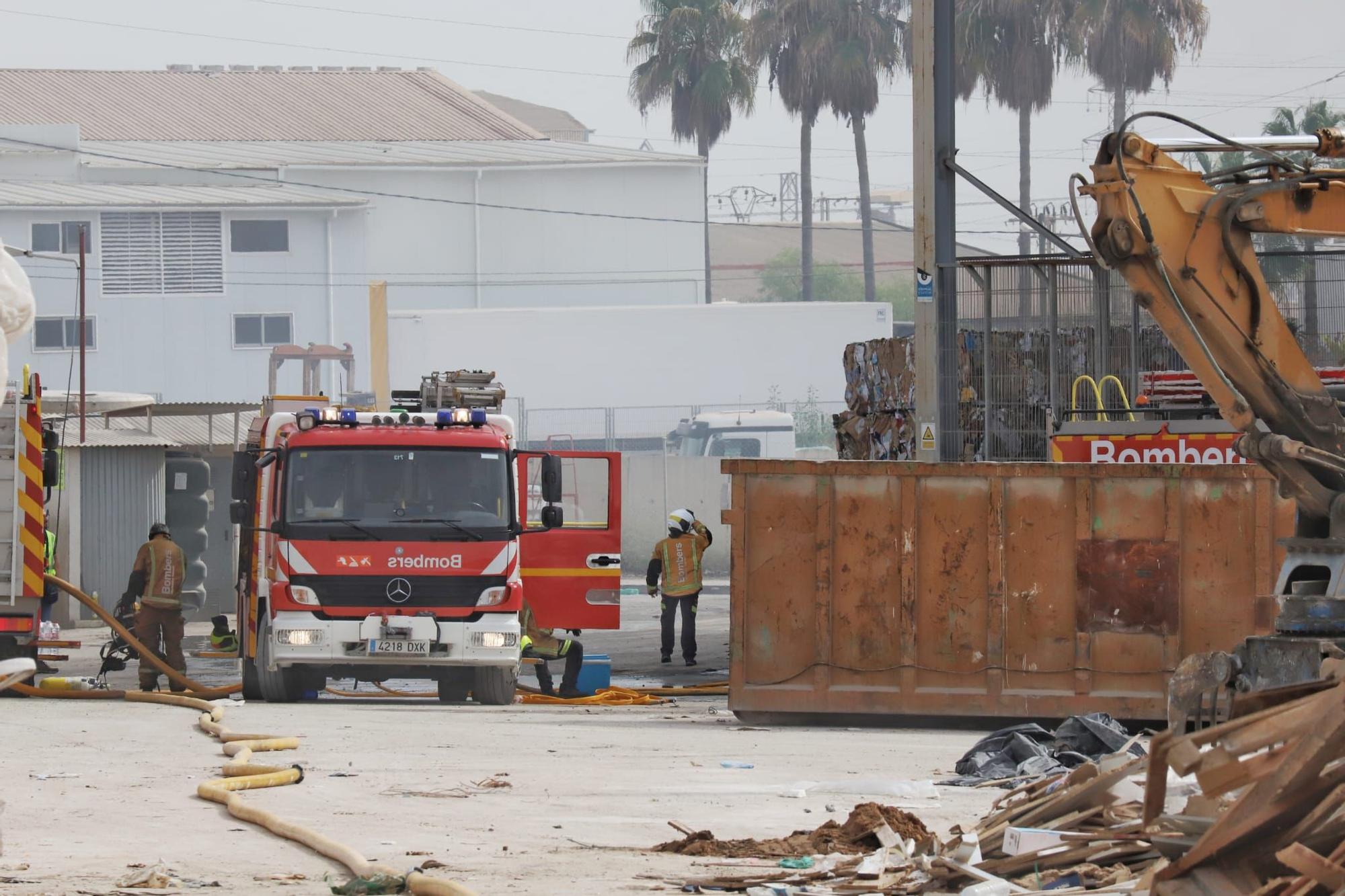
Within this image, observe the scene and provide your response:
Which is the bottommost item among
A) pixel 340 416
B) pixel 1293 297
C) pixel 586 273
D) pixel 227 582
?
pixel 227 582

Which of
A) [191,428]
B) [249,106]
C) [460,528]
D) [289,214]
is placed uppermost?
[249,106]

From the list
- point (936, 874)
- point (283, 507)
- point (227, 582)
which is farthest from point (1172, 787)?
point (227, 582)

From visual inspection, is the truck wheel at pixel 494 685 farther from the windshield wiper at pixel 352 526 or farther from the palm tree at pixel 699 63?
the palm tree at pixel 699 63

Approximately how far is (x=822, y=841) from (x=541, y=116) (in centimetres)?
9136

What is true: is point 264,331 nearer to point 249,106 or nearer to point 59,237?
point 59,237

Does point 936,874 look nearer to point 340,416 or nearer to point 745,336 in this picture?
point 340,416

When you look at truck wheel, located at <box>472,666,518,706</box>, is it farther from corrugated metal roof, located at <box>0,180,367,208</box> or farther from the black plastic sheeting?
corrugated metal roof, located at <box>0,180,367,208</box>

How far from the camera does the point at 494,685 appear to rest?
1550 centimetres

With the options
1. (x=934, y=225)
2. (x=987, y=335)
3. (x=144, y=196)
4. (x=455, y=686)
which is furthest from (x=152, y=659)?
(x=144, y=196)

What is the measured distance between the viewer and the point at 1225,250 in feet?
31.0

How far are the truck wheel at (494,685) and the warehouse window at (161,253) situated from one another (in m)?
39.6

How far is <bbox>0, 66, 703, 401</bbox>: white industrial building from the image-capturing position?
52125 mm

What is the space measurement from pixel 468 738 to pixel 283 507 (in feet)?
11.7

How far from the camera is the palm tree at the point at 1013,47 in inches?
2403
